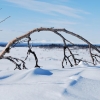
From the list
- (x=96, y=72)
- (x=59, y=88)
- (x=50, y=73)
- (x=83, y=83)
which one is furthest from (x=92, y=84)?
(x=50, y=73)

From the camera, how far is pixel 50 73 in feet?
7.20

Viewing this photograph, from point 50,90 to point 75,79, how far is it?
370mm

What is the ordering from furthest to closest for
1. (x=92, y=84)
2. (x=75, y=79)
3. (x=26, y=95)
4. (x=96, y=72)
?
(x=96, y=72)
(x=75, y=79)
(x=92, y=84)
(x=26, y=95)

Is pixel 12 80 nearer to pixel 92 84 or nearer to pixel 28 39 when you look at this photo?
pixel 92 84

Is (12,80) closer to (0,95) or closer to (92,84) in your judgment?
(0,95)

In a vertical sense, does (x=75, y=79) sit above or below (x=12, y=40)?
below

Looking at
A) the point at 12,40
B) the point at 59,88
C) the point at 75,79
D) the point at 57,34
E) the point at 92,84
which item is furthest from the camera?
the point at 57,34

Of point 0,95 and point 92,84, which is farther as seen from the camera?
point 92,84

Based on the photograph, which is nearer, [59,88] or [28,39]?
[59,88]

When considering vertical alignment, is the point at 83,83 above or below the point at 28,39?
below

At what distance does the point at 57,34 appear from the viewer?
2727mm

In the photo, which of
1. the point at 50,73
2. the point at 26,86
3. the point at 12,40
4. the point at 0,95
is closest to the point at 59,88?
the point at 26,86

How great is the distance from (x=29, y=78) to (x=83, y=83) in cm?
47

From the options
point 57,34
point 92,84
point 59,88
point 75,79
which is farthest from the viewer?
point 57,34
